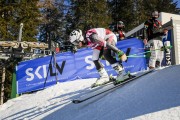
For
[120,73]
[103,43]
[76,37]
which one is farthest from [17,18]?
[120,73]

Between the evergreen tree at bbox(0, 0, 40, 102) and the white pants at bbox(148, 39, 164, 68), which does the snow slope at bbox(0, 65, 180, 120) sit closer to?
the white pants at bbox(148, 39, 164, 68)

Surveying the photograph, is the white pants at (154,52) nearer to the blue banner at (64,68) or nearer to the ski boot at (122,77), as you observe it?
the ski boot at (122,77)

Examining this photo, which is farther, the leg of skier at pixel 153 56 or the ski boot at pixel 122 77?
the leg of skier at pixel 153 56

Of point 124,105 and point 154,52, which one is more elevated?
point 154,52

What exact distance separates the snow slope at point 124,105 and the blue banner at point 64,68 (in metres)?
2.74

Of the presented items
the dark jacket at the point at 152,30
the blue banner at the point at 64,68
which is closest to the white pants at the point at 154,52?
the dark jacket at the point at 152,30

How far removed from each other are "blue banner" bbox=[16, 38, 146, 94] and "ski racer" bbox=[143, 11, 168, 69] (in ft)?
9.37

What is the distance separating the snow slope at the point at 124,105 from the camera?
504cm

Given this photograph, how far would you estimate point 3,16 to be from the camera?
2592 cm

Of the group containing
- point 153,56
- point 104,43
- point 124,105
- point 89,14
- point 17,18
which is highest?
point 89,14

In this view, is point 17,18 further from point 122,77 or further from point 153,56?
point 122,77

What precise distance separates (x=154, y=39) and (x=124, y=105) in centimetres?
451

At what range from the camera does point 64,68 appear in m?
12.8

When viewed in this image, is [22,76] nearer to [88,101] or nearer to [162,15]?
[88,101]
